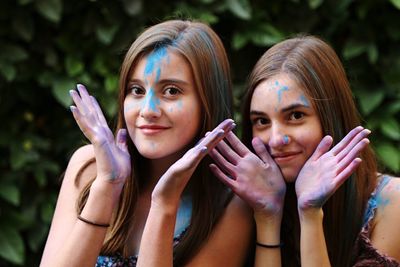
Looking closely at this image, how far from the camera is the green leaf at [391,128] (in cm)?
346

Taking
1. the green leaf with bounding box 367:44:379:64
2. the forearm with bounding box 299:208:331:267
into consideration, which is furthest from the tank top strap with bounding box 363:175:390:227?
the green leaf with bounding box 367:44:379:64

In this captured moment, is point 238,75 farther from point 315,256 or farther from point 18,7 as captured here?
point 315,256

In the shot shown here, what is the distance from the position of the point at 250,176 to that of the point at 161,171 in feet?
1.29

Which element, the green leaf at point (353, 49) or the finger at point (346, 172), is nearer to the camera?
the finger at point (346, 172)

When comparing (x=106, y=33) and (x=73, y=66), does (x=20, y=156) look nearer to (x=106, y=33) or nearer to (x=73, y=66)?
(x=73, y=66)

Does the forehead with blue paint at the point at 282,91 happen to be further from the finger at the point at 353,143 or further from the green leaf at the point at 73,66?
the green leaf at the point at 73,66

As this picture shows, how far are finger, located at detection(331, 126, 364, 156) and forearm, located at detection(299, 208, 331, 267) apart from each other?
194mm

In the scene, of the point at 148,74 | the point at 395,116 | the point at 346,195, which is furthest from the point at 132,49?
the point at 395,116

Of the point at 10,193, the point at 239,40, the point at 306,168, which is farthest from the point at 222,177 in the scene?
the point at 10,193

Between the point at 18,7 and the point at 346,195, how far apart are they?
184 cm

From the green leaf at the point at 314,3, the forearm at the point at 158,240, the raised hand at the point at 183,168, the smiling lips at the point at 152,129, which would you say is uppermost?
the green leaf at the point at 314,3

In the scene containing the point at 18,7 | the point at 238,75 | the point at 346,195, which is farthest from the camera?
the point at 238,75

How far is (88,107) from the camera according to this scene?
2393 millimetres

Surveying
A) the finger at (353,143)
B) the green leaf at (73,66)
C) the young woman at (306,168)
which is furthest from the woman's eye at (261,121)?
the green leaf at (73,66)
